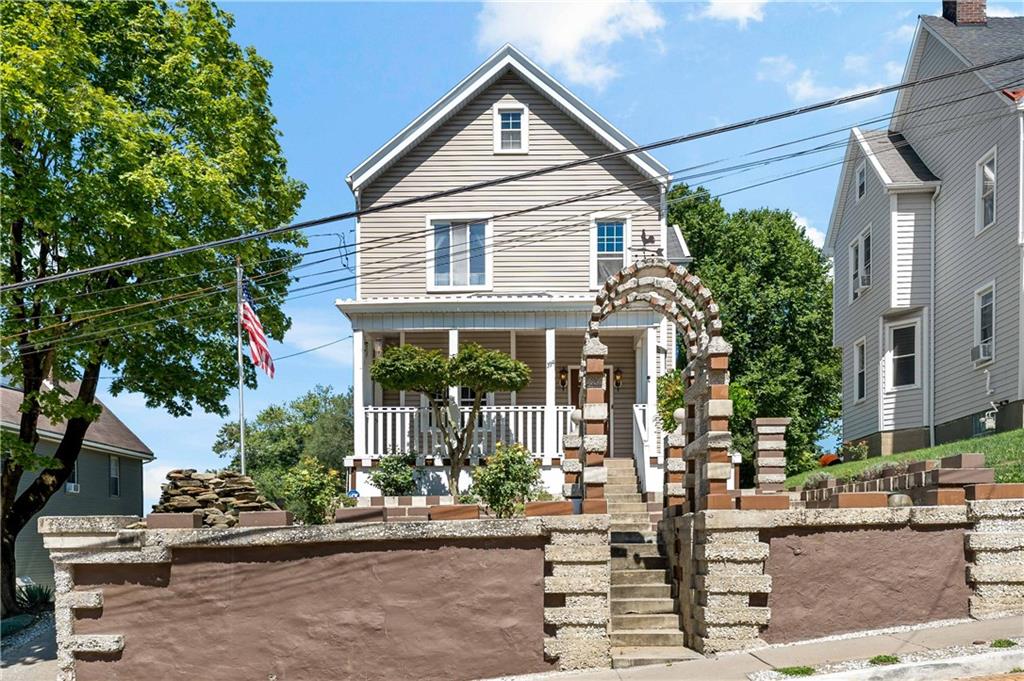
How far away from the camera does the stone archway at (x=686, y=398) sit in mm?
9398

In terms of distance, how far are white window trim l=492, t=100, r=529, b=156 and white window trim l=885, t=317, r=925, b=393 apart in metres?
9.89

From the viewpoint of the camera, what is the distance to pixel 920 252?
2167cm

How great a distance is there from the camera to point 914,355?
22.0 metres

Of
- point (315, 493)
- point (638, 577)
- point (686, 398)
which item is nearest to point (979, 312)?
point (686, 398)

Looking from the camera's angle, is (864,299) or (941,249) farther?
(864,299)

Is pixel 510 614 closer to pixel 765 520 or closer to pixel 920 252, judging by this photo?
pixel 765 520

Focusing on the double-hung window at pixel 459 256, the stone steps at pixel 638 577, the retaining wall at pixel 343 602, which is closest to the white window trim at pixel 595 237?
the double-hung window at pixel 459 256

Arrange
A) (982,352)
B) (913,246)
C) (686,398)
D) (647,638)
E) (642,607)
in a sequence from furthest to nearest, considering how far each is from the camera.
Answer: (913,246), (982,352), (686,398), (642,607), (647,638)

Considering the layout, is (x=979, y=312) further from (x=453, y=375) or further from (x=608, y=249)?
(x=453, y=375)

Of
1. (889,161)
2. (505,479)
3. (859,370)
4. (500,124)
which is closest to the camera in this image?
(505,479)

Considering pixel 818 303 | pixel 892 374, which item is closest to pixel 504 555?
pixel 892 374

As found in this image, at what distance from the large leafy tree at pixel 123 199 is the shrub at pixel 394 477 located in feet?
11.8

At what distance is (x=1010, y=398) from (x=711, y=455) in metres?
10.9

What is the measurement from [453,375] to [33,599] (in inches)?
406
